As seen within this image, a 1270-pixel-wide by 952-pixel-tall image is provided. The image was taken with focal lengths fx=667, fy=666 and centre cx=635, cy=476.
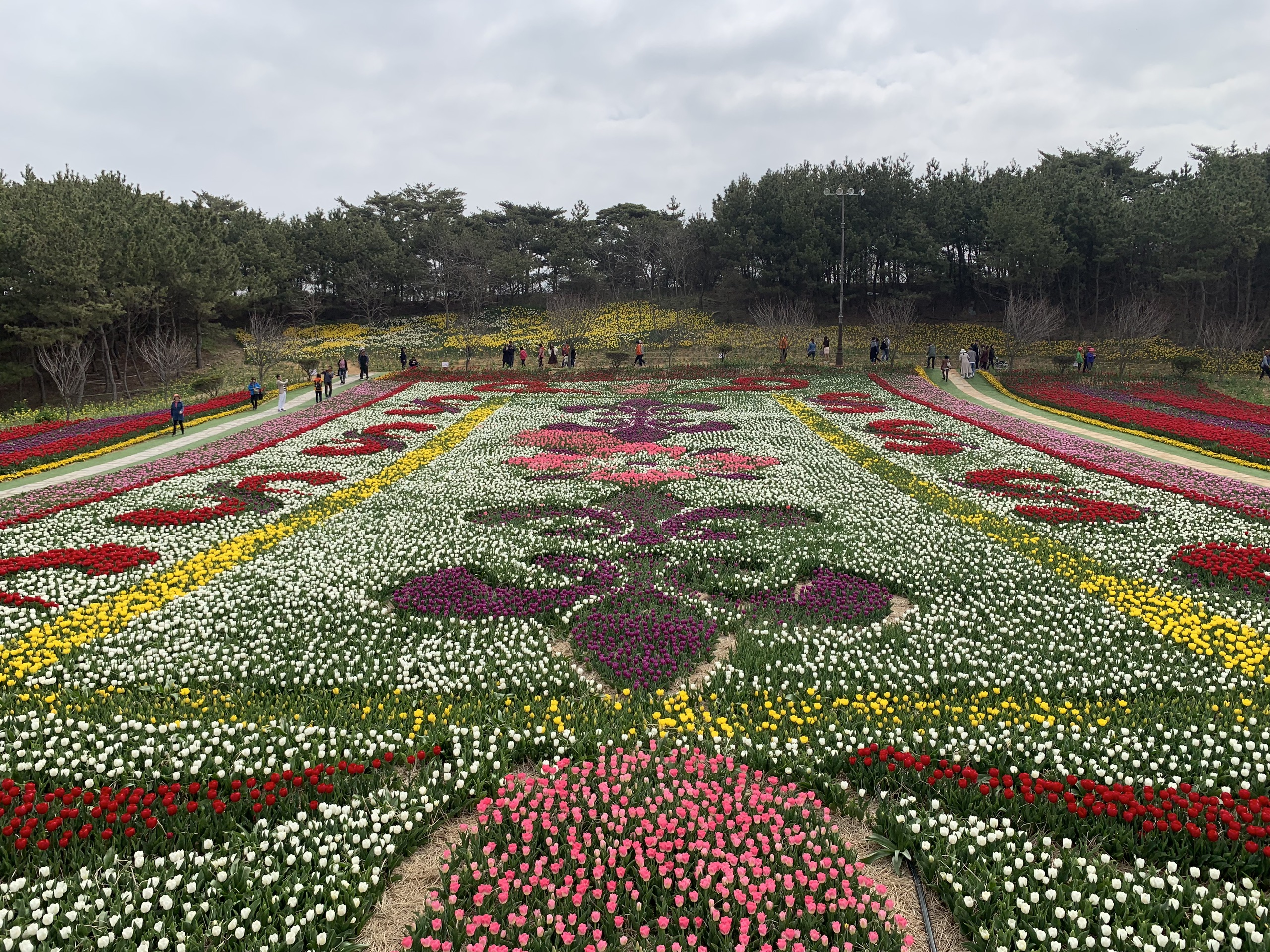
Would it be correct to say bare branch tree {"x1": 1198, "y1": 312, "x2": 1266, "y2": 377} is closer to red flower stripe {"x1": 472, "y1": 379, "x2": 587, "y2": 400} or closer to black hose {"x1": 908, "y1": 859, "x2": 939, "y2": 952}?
red flower stripe {"x1": 472, "y1": 379, "x2": 587, "y2": 400}

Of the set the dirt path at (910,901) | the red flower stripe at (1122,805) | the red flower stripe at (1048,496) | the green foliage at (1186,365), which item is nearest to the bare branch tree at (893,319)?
the green foliage at (1186,365)

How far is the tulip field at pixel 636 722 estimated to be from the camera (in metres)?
4.04

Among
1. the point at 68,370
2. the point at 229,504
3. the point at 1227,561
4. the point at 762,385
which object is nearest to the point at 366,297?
the point at 68,370

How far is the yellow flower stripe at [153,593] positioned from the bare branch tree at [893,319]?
38.2 m

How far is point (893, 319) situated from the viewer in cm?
5291

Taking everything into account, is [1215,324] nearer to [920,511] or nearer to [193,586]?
[920,511]

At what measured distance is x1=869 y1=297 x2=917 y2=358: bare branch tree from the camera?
48844 mm

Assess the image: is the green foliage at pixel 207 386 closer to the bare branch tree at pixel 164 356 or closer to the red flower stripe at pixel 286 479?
the bare branch tree at pixel 164 356

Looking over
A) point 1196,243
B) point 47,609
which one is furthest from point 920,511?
point 1196,243

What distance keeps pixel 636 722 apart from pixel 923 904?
9.05 ft

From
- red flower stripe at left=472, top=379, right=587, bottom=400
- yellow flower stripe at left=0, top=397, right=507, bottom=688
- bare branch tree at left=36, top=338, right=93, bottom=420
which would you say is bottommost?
yellow flower stripe at left=0, top=397, right=507, bottom=688

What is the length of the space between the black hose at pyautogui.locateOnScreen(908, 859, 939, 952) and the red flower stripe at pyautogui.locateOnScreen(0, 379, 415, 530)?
50.6 ft

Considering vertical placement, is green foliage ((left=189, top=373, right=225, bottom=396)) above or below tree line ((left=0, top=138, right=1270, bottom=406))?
below

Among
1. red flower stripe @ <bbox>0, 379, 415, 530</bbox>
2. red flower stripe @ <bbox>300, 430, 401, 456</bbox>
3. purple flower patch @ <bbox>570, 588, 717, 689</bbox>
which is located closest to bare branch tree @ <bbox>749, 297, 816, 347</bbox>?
red flower stripe @ <bbox>300, 430, 401, 456</bbox>
